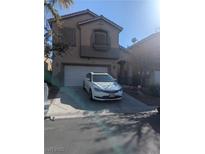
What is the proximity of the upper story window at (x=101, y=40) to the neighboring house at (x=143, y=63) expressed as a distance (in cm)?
23

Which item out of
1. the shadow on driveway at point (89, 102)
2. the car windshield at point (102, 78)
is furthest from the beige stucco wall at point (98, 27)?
the shadow on driveway at point (89, 102)

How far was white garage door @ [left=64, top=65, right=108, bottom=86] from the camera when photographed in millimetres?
2059

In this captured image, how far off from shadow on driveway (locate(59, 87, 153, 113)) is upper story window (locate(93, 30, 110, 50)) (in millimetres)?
479

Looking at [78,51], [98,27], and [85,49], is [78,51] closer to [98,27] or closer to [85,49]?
[85,49]

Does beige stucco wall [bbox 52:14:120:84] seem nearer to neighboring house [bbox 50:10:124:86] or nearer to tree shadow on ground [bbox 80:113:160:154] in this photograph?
neighboring house [bbox 50:10:124:86]

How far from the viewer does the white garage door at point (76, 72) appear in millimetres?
2059

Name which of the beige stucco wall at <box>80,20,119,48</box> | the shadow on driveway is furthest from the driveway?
the beige stucco wall at <box>80,20,119,48</box>

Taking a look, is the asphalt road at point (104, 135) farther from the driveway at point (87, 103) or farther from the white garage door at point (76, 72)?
the white garage door at point (76, 72)
